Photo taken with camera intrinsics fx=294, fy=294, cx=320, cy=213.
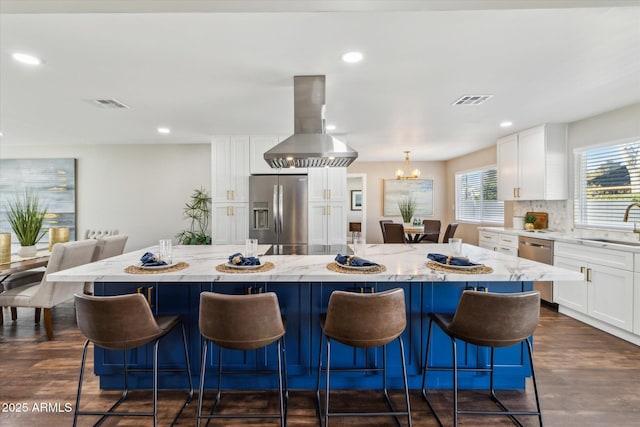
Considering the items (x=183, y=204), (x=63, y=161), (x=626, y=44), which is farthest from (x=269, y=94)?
(x=63, y=161)

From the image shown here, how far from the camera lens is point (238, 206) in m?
4.62

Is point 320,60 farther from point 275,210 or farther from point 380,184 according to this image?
point 380,184

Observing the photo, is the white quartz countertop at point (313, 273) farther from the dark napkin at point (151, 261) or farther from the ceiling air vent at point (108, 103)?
the ceiling air vent at point (108, 103)

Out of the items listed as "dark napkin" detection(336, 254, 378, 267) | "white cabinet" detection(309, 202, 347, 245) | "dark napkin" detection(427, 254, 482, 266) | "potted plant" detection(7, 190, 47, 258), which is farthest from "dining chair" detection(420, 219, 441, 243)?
"potted plant" detection(7, 190, 47, 258)

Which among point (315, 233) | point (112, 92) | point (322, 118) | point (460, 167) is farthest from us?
point (460, 167)

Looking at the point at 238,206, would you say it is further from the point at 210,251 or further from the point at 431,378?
the point at 431,378

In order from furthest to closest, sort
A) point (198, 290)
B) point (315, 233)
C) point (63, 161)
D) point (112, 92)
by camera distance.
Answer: point (63, 161)
point (315, 233)
point (112, 92)
point (198, 290)

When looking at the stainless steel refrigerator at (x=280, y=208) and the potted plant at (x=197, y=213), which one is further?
the potted plant at (x=197, y=213)

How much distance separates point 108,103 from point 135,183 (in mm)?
2706

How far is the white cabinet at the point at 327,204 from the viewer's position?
15.0 feet

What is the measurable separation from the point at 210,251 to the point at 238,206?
6.90 ft

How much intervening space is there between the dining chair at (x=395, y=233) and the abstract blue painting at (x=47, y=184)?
584 centimetres

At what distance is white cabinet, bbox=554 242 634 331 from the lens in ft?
9.04

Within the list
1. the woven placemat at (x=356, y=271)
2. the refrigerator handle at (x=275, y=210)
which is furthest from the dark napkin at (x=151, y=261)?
the refrigerator handle at (x=275, y=210)
